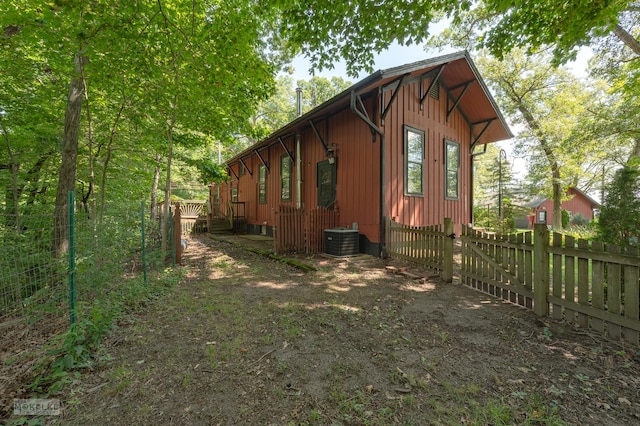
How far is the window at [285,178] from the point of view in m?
10.9

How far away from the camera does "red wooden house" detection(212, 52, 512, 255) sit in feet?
23.2

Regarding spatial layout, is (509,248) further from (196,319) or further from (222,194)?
(222,194)

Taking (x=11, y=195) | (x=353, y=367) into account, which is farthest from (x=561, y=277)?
(x=11, y=195)

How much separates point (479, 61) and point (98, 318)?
944 inches

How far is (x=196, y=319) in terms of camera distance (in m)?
3.57

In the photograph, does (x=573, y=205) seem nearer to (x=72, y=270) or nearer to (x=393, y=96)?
(x=393, y=96)

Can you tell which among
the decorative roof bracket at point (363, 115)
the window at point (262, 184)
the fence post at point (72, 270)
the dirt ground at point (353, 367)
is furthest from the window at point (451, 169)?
the fence post at point (72, 270)

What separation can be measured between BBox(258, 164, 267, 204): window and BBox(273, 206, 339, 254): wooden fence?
5.67 m

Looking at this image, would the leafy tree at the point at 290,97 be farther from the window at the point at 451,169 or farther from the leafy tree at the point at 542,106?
the window at the point at 451,169

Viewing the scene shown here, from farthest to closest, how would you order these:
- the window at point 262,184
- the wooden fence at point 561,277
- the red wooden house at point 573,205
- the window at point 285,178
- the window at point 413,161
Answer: the red wooden house at point 573,205 → the window at point 262,184 → the window at point 285,178 → the window at point 413,161 → the wooden fence at point 561,277

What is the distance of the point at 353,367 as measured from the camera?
2.44m

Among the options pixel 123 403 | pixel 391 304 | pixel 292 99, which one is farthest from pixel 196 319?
pixel 292 99

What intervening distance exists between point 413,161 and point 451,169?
7.48 feet

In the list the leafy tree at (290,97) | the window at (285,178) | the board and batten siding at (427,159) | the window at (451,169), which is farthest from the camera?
the leafy tree at (290,97)
